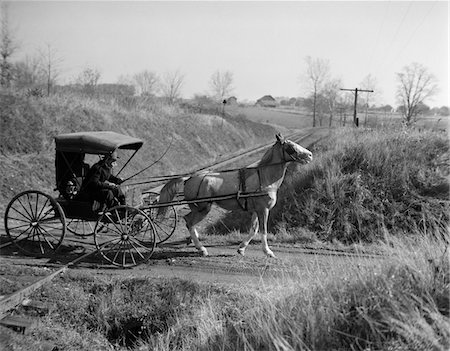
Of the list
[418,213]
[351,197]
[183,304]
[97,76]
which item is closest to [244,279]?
[183,304]

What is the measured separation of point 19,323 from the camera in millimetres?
6188

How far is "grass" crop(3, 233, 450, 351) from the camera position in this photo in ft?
13.6

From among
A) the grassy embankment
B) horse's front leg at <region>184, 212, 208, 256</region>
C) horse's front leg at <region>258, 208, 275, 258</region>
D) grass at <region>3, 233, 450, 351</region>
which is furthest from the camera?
horse's front leg at <region>184, 212, 208, 256</region>

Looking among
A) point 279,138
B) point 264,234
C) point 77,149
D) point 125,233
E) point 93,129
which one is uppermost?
point 279,138

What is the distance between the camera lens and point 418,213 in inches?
479

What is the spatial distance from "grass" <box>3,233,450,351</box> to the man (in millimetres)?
1686

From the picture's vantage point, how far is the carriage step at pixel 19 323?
6.14 meters

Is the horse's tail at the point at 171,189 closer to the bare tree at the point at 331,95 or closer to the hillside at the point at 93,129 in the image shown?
the hillside at the point at 93,129

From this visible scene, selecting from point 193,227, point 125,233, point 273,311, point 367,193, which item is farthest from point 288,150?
point 367,193

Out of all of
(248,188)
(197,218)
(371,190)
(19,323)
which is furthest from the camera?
(371,190)

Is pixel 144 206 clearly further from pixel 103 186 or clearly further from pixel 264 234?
pixel 264 234

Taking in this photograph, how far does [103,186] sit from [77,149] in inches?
37.2

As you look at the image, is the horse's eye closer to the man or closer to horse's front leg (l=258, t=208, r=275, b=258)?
horse's front leg (l=258, t=208, r=275, b=258)

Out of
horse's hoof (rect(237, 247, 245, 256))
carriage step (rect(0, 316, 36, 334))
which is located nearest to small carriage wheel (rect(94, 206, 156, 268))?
horse's hoof (rect(237, 247, 245, 256))
